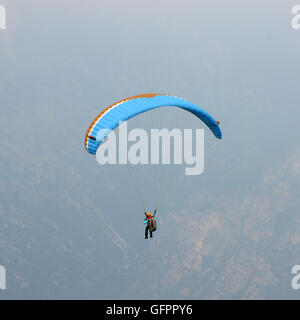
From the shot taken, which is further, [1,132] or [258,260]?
[1,132]

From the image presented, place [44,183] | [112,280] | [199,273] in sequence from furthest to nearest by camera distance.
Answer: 1. [44,183]
2. [112,280]
3. [199,273]

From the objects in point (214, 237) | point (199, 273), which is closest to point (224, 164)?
point (214, 237)

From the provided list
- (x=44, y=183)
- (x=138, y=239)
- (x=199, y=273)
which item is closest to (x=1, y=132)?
(x=44, y=183)

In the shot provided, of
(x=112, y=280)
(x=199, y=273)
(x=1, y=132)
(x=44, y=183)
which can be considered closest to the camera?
(x=199, y=273)

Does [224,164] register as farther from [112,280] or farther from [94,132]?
[94,132]

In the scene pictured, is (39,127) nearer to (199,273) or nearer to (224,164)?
(224,164)

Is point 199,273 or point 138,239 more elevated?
point 138,239

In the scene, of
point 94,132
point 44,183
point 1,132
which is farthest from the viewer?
point 1,132

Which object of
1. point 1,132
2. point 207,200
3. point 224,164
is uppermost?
point 1,132

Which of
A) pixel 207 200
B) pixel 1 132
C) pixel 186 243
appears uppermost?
pixel 1 132
